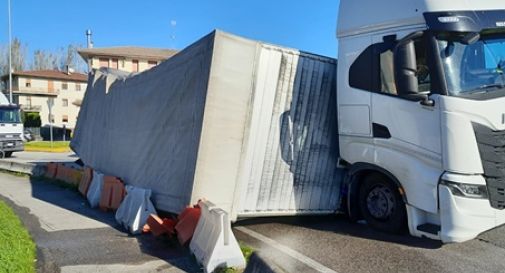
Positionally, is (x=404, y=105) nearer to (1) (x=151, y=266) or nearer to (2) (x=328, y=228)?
(2) (x=328, y=228)

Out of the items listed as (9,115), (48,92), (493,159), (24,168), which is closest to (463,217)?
(493,159)

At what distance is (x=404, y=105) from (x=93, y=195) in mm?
6608

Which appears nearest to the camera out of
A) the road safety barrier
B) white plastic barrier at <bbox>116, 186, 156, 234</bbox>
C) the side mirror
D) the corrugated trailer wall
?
the side mirror

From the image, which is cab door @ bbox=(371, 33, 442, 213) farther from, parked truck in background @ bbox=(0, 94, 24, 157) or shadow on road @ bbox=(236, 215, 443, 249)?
parked truck in background @ bbox=(0, 94, 24, 157)

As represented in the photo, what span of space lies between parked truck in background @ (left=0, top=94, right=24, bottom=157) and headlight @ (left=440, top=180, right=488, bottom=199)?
2202cm

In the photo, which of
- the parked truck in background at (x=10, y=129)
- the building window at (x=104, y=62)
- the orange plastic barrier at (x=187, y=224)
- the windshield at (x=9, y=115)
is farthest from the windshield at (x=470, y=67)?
the building window at (x=104, y=62)

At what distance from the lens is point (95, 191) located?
9.32 m

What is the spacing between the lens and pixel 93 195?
930 cm

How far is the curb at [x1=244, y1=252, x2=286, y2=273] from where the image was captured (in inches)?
166

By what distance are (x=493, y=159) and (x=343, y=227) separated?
2.41m

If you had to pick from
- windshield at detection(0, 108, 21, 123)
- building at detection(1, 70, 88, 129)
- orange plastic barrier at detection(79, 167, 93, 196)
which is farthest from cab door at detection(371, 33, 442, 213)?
building at detection(1, 70, 88, 129)

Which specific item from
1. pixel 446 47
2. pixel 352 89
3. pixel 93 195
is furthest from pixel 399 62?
pixel 93 195

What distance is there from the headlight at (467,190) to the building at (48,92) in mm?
68845

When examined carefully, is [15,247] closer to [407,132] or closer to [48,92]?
[407,132]
